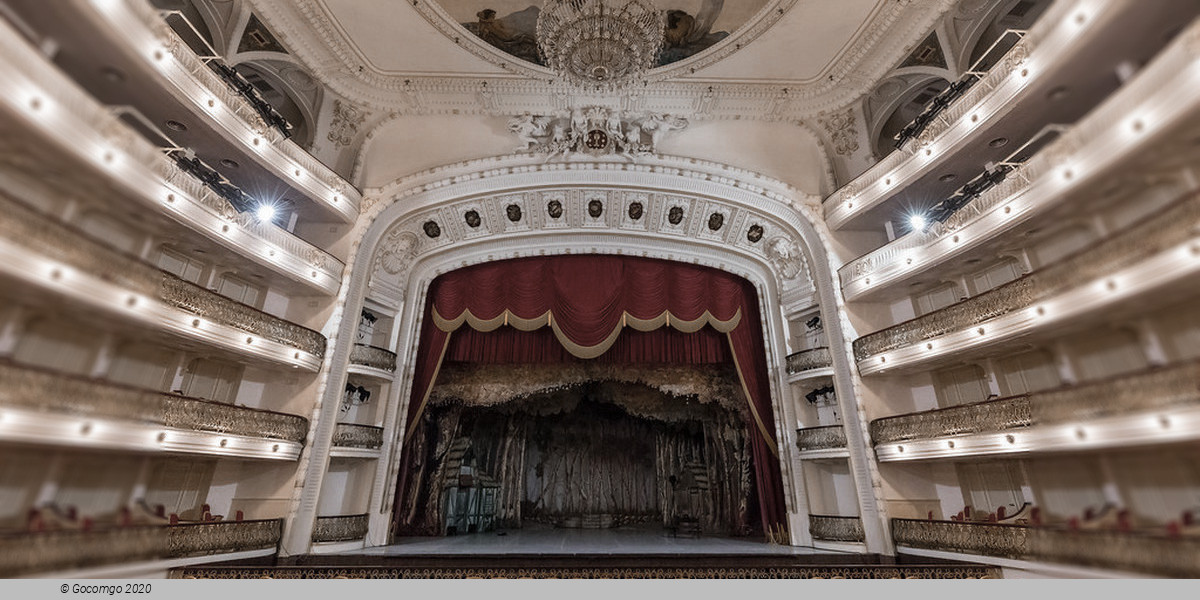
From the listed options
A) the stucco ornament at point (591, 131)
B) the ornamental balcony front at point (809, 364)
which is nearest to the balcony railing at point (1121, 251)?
the ornamental balcony front at point (809, 364)

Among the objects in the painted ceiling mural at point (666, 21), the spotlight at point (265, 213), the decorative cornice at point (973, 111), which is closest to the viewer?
→ the decorative cornice at point (973, 111)

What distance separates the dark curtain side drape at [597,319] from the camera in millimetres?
10469

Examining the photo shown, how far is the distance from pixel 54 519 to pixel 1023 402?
8.21 metres

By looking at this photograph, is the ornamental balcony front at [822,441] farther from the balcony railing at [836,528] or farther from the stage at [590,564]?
the stage at [590,564]

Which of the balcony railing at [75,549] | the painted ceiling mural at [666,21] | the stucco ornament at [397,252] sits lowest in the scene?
the balcony railing at [75,549]

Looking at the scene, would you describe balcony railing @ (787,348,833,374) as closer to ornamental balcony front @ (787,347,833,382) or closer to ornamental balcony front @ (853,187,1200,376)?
ornamental balcony front @ (787,347,833,382)

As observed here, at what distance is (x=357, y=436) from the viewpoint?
29.7ft

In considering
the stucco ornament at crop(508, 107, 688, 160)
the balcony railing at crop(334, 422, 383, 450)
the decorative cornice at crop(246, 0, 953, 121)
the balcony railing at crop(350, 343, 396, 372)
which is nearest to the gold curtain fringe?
the balcony railing at crop(350, 343, 396, 372)

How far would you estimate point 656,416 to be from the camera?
12.4m

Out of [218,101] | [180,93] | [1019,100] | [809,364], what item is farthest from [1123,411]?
[218,101]

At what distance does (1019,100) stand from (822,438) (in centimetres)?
607

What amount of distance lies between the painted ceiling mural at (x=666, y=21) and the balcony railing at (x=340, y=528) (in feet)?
30.3

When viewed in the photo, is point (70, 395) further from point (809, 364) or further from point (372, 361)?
point (809, 364)

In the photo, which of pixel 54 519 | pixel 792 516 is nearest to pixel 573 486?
pixel 792 516
